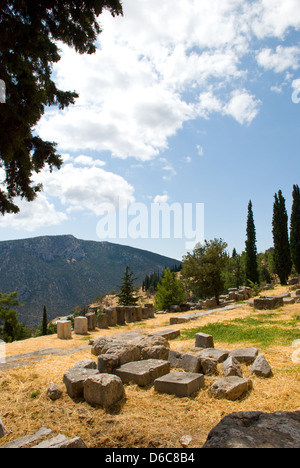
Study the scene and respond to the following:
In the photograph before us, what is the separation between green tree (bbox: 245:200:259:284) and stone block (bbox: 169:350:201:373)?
3417 cm

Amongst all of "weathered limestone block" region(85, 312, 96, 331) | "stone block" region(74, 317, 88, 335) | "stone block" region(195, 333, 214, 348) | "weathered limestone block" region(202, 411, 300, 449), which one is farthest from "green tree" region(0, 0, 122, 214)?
"weathered limestone block" region(85, 312, 96, 331)

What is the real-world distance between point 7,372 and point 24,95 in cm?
600

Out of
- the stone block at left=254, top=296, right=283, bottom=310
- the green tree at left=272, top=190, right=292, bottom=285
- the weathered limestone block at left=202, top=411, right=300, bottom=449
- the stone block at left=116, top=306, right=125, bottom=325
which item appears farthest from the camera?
the green tree at left=272, top=190, right=292, bottom=285

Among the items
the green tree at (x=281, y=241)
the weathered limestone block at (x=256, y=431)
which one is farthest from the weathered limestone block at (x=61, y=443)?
the green tree at (x=281, y=241)

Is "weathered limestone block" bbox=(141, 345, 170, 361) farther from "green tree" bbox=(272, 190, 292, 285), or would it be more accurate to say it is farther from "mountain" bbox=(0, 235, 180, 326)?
"mountain" bbox=(0, 235, 180, 326)

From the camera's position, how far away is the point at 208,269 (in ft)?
75.0

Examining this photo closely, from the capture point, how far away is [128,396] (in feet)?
16.2

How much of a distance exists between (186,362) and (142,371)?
1075mm

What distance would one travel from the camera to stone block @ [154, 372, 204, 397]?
4789 mm

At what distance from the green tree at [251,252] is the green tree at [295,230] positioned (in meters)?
4.73

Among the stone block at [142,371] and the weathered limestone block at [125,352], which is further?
the weathered limestone block at [125,352]

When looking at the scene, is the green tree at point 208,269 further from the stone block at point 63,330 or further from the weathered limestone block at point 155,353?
the weathered limestone block at point 155,353

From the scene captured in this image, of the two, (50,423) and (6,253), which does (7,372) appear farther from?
(6,253)

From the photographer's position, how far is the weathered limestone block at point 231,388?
15.0ft
